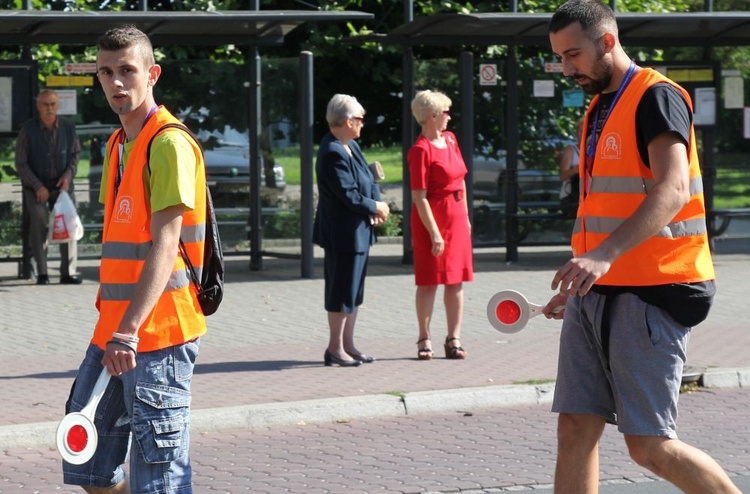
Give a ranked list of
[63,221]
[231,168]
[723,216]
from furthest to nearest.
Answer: [723,216], [231,168], [63,221]

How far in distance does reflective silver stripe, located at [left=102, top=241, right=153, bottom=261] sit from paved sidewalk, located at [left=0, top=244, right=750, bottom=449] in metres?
3.02

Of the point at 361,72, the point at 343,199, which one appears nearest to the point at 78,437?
Answer: the point at 343,199

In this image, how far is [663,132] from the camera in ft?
13.3

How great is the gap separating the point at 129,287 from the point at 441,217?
5021 mm

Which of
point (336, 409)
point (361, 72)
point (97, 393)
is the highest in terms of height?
point (361, 72)

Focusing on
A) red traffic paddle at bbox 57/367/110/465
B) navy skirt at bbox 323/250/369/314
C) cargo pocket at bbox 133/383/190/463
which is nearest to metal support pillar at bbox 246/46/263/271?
navy skirt at bbox 323/250/369/314

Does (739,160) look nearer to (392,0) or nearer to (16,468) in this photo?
(392,0)

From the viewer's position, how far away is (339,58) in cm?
1858

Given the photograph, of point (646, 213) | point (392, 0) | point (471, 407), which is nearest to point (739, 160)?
point (392, 0)

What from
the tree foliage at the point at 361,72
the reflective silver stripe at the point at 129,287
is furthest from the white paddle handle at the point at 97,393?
the tree foliage at the point at 361,72

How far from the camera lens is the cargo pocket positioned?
4.03m

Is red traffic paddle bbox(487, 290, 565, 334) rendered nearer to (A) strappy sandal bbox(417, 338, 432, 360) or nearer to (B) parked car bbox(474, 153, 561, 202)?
(A) strappy sandal bbox(417, 338, 432, 360)

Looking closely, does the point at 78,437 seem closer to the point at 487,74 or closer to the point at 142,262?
the point at 142,262

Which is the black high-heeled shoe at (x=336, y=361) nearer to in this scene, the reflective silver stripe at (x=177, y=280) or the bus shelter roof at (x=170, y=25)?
the reflective silver stripe at (x=177, y=280)
